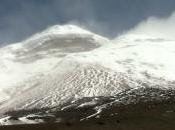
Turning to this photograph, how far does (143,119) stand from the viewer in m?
142

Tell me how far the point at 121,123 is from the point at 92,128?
1452 cm

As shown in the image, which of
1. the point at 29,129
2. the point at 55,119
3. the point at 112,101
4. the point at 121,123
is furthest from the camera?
the point at 112,101

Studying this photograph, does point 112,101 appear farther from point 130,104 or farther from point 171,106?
point 171,106

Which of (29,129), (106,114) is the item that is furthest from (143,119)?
(29,129)

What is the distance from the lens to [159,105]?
17500 centimetres

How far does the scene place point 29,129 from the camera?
121 m

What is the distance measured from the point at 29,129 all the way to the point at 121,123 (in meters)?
28.9

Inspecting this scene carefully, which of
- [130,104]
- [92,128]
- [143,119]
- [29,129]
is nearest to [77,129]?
[92,128]

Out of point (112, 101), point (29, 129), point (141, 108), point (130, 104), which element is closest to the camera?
point (29, 129)

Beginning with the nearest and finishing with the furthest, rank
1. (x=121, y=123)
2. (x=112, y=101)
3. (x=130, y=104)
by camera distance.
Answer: (x=121, y=123) < (x=130, y=104) < (x=112, y=101)

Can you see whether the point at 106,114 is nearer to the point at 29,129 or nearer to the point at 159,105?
the point at 159,105

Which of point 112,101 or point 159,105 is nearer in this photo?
point 159,105

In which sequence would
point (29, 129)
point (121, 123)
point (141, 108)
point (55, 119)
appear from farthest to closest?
point (141, 108), point (55, 119), point (121, 123), point (29, 129)

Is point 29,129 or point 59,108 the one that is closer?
point 29,129
